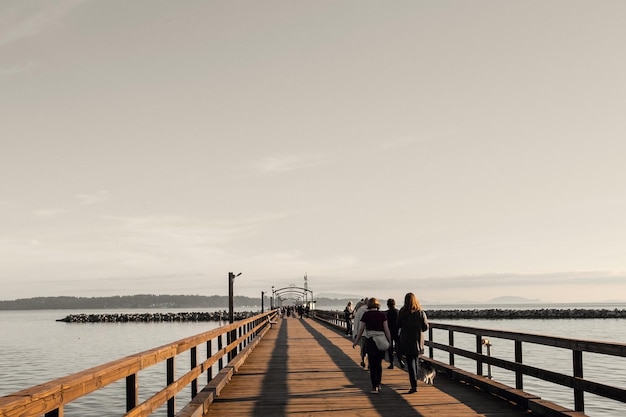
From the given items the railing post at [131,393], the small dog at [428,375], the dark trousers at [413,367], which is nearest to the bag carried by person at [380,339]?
the dark trousers at [413,367]

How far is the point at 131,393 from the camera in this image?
6406 mm

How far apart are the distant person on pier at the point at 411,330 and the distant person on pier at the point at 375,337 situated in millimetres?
475

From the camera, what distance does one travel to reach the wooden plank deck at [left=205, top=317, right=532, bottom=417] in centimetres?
1027

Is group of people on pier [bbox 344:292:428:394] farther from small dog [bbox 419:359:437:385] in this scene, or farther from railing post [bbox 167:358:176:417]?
railing post [bbox 167:358:176:417]

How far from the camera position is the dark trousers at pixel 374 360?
1260cm

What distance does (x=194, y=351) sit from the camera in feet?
35.1

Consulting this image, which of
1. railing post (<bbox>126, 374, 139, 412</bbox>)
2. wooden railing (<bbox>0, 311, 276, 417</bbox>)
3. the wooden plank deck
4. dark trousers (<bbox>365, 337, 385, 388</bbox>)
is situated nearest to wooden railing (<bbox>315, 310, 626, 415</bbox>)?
the wooden plank deck

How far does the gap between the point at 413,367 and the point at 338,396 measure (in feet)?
4.81

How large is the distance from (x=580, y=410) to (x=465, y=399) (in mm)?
2745

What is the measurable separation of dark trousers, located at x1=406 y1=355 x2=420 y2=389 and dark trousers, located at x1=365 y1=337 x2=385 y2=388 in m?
0.50

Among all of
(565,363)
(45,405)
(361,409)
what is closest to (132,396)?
(45,405)

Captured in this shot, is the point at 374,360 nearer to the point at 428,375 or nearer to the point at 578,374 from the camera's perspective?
the point at 428,375

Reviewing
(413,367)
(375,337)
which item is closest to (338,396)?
(413,367)

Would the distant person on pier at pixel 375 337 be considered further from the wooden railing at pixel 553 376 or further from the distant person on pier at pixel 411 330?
the wooden railing at pixel 553 376
